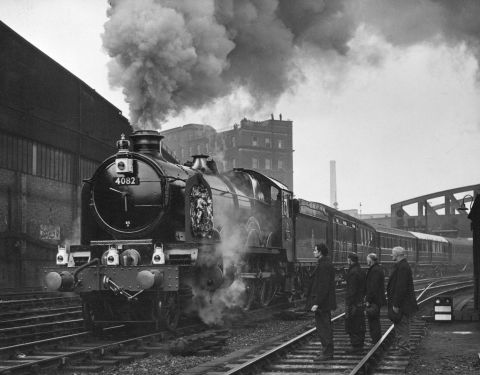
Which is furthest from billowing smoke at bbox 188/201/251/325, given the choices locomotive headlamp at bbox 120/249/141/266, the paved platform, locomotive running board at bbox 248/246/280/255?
the paved platform

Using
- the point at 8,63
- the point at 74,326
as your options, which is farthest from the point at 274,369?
the point at 8,63

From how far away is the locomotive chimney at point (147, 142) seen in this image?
11844 mm

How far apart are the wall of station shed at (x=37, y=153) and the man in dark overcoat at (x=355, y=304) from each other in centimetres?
1792

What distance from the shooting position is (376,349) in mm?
9203

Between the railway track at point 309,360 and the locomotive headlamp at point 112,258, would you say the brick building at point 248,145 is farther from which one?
the railway track at point 309,360

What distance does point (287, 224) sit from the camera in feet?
56.1

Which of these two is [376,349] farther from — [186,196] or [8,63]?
[8,63]

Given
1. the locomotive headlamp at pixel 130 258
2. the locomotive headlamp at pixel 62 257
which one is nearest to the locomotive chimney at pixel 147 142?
the locomotive headlamp at pixel 130 258

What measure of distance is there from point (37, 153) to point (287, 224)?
44.5 ft

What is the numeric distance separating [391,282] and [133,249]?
413cm

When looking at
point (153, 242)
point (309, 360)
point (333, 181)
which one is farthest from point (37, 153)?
point (333, 181)

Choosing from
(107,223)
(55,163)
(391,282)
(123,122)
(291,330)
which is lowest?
(291,330)

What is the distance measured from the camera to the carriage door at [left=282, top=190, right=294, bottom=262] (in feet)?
54.9

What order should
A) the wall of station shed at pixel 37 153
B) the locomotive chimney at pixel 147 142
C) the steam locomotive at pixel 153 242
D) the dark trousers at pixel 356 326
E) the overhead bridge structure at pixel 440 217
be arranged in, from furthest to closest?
1. the overhead bridge structure at pixel 440 217
2. the wall of station shed at pixel 37 153
3. the locomotive chimney at pixel 147 142
4. the steam locomotive at pixel 153 242
5. the dark trousers at pixel 356 326
